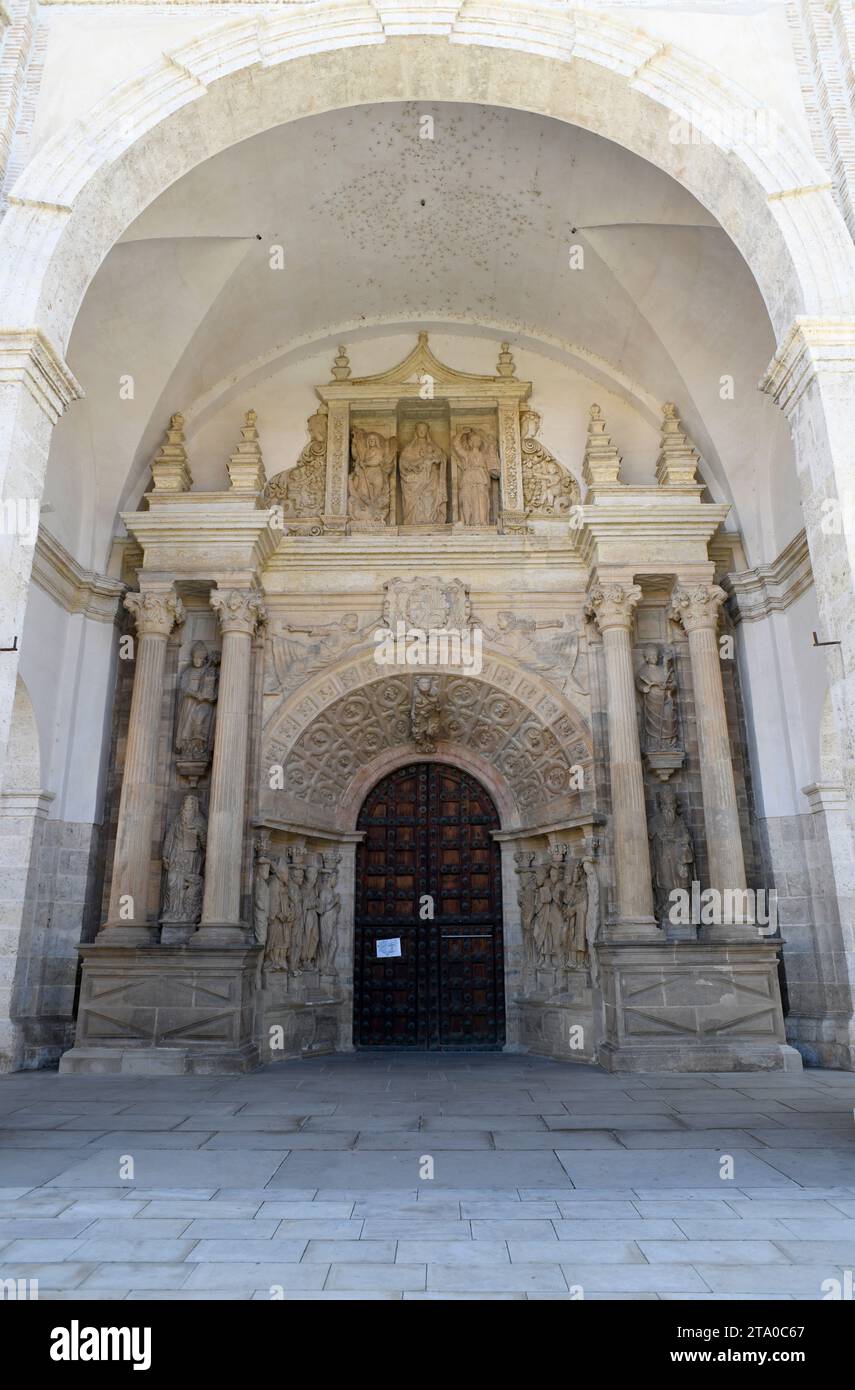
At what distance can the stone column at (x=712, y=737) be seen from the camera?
8.82 metres

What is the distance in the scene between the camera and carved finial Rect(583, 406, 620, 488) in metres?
9.98

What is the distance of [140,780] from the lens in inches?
355

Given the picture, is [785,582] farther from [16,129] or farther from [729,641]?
[16,129]

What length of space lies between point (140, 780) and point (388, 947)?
3.23 metres

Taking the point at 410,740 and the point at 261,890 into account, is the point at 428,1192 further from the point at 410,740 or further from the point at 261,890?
the point at 410,740

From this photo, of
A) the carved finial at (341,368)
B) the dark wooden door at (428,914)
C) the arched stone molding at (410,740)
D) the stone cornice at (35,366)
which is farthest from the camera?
the carved finial at (341,368)

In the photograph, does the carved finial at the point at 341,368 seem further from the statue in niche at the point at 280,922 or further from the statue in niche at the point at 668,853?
the statue in niche at the point at 668,853

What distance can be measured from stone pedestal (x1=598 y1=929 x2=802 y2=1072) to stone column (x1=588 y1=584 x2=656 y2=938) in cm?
37

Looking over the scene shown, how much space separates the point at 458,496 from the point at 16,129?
19.3 ft

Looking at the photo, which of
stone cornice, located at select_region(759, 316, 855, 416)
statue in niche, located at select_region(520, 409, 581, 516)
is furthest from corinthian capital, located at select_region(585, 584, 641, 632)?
stone cornice, located at select_region(759, 316, 855, 416)

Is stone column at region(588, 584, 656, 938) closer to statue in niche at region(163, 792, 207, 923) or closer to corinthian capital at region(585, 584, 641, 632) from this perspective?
corinthian capital at region(585, 584, 641, 632)

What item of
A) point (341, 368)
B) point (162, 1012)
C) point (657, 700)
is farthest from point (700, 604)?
point (162, 1012)

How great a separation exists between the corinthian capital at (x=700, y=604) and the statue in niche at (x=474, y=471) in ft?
8.18

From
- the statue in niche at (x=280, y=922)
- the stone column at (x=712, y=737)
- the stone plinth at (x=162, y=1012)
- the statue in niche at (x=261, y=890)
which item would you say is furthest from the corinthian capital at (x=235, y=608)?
the stone column at (x=712, y=737)
